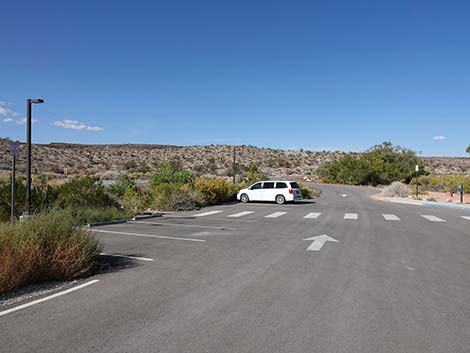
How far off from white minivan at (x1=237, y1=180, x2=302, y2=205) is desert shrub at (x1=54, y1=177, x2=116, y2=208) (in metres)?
13.2

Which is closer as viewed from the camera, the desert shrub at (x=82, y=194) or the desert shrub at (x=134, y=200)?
the desert shrub at (x=82, y=194)

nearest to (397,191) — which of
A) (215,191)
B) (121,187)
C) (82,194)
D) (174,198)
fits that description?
(215,191)

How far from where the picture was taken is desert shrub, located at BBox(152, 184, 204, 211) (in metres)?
24.2

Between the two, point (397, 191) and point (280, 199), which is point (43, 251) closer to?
point (280, 199)

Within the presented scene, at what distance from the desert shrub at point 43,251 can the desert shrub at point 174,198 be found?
15.3 m

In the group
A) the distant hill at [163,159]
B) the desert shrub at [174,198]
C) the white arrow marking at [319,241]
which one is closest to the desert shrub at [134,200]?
the desert shrub at [174,198]

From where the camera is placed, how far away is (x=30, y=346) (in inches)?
193

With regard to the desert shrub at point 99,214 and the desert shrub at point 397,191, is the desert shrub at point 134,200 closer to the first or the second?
the desert shrub at point 99,214

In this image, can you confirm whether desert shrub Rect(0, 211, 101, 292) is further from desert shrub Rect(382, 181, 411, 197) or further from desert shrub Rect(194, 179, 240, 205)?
desert shrub Rect(382, 181, 411, 197)

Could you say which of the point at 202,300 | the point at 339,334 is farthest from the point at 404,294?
the point at 202,300

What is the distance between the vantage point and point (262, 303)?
6578 millimetres

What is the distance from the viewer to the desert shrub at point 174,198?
2417cm

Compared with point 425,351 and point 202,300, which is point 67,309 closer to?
point 202,300

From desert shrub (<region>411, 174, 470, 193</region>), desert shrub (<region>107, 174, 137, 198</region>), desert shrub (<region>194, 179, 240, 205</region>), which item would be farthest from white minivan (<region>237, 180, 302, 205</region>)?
desert shrub (<region>411, 174, 470, 193</region>)
